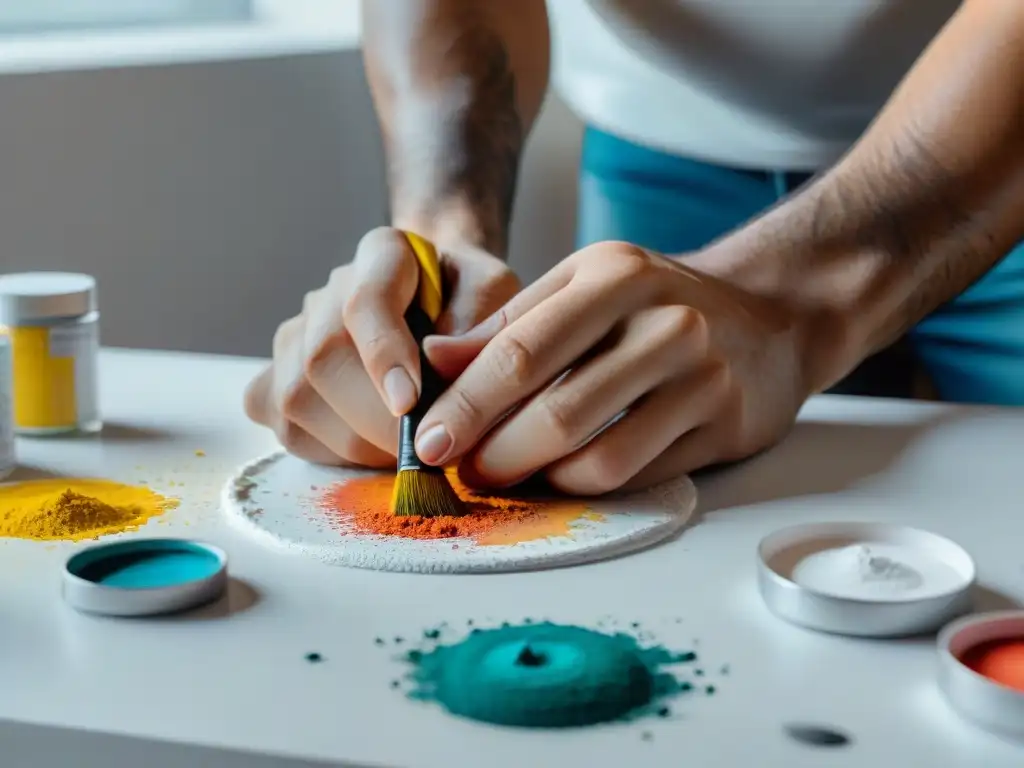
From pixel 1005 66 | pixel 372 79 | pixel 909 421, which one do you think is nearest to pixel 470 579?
pixel 909 421

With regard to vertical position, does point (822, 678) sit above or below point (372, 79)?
below

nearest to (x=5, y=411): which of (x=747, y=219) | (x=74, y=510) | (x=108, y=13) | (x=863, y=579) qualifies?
(x=74, y=510)

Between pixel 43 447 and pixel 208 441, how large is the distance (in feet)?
0.36

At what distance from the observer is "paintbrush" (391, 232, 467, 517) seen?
70 centimetres

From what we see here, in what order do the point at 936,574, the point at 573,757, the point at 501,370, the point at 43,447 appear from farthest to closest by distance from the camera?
the point at 43,447 → the point at 501,370 → the point at 936,574 → the point at 573,757

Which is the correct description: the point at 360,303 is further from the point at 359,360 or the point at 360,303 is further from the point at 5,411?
the point at 5,411

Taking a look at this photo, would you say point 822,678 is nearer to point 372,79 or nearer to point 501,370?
point 501,370

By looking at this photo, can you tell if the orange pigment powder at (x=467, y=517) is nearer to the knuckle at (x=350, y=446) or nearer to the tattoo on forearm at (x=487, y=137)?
the knuckle at (x=350, y=446)

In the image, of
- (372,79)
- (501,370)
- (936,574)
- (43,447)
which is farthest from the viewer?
(372,79)

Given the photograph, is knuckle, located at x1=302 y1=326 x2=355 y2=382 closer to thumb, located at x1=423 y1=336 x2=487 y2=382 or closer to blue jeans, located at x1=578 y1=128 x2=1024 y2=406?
thumb, located at x1=423 y1=336 x2=487 y2=382

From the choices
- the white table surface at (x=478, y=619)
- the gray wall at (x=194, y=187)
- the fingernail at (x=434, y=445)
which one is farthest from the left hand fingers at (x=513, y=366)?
the gray wall at (x=194, y=187)

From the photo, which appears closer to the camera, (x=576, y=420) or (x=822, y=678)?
(x=822, y=678)

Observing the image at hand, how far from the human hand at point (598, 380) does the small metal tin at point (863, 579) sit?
0.44 feet

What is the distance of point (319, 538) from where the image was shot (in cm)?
66
